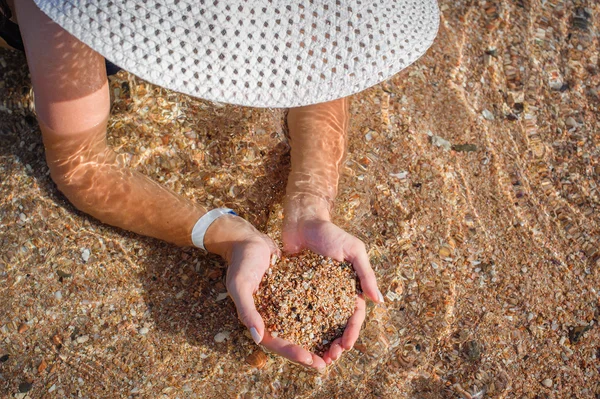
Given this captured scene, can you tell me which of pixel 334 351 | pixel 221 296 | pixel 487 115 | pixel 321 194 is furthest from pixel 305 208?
pixel 487 115

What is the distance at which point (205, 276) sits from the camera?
2441 millimetres

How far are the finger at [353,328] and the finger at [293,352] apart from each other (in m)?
0.11

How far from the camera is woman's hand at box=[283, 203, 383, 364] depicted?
2.06 meters

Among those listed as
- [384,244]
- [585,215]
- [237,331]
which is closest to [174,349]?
[237,331]

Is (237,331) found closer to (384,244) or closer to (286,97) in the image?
(384,244)

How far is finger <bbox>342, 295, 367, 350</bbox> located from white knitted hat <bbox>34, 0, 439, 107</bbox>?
36.7 inches

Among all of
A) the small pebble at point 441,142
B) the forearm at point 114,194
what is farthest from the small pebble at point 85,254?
the small pebble at point 441,142

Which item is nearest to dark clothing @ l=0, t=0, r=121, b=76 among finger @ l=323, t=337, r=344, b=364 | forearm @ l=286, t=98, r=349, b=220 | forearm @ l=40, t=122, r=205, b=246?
forearm @ l=40, t=122, r=205, b=246

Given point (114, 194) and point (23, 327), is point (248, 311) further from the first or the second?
point (23, 327)

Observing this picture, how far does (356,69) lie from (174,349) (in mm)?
1413

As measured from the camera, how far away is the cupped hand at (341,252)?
2059 millimetres

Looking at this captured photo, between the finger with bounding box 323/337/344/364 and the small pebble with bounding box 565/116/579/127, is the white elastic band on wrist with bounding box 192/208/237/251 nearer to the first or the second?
the finger with bounding box 323/337/344/364

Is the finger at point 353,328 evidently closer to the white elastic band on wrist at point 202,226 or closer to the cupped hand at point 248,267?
the cupped hand at point 248,267

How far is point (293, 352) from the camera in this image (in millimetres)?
1984
